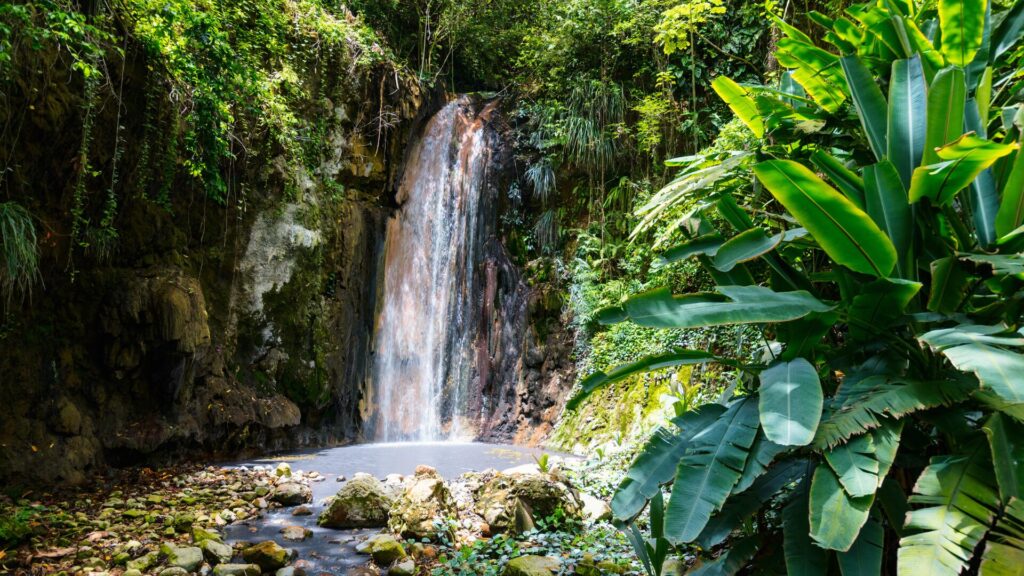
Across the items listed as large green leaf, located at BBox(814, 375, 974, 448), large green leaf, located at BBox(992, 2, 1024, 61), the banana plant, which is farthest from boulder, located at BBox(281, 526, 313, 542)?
large green leaf, located at BBox(992, 2, 1024, 61)

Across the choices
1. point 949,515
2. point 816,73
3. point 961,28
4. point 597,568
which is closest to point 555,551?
point 597,568

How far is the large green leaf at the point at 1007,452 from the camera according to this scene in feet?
5.40

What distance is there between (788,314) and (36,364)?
623 centimetres

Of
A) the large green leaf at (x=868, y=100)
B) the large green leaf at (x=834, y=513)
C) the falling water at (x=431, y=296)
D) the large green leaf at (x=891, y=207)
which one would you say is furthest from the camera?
the falling water at (x=431, y=296)

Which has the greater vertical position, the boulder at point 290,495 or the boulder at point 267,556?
the boulder at point 267,556

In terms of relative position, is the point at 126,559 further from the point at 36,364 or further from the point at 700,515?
the point at 700,515

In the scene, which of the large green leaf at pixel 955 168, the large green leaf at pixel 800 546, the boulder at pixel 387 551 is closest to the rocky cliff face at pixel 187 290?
the boulder at pixel 387 551

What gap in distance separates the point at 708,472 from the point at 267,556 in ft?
9.64

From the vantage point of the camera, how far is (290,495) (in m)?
5.04

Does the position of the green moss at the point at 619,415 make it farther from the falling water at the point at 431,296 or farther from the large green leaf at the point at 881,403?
the large green leaf at the point at 881,403

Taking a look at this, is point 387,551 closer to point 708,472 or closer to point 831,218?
point 708,472

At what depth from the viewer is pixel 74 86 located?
5.05 metres

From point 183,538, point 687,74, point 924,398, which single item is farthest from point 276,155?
point 924,398

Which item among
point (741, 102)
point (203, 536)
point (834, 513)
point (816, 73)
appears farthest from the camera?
point (203, 536)
